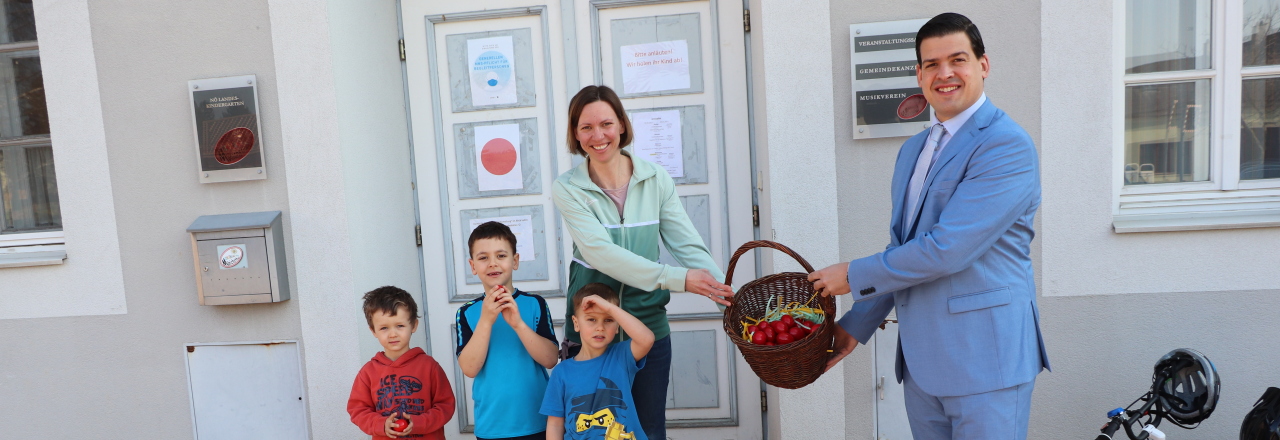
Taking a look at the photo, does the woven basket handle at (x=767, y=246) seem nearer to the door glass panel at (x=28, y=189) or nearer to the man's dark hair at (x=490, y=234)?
the man's dark hair at (x=490, y=234)

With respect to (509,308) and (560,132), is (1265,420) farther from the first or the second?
(560,132)

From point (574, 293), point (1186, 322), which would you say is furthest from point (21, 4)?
point (1186, 322)

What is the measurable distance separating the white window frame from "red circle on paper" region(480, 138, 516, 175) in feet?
8.80

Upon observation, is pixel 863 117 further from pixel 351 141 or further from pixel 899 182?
pixel 351 141

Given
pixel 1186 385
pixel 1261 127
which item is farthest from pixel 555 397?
pixel 1261 127

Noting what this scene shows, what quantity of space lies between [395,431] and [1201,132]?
11.4 feet

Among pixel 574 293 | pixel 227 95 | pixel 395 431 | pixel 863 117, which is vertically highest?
pixel 227 95

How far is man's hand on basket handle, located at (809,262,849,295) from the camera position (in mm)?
2053

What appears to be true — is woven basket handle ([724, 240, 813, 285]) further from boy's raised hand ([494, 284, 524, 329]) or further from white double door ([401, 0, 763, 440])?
white double door ([401, 0, 763, 440])

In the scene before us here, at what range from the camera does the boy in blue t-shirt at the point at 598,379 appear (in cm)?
231

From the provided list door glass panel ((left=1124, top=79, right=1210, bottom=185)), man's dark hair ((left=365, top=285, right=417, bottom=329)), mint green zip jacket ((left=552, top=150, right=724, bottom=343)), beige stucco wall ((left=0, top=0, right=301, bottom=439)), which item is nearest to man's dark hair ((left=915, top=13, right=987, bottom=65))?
mint green zip jacket ((left=552, top=150, right=724, bottom=343))

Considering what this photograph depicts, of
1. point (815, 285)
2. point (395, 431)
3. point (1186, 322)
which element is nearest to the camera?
point (815, 285)

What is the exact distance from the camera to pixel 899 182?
2.12m

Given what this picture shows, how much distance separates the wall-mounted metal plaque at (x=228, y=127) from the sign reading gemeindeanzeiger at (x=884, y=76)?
2.68 meters
